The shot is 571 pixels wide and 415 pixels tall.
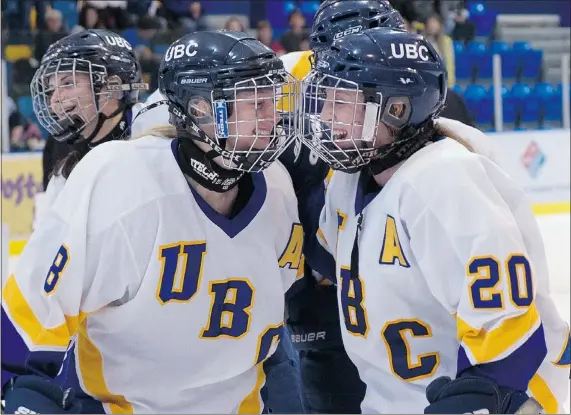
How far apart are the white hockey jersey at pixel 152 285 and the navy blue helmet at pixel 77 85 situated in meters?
0.62

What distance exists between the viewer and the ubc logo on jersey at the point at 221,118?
1.57m

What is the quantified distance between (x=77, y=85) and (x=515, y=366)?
1.33 metres

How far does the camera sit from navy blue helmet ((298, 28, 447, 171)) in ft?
4.99

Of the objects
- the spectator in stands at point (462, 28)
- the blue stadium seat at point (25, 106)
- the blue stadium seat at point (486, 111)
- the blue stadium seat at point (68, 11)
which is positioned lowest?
the blue stadium seat at point (486, 111)

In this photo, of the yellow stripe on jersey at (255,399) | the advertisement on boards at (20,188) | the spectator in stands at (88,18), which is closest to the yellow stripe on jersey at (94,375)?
the yellow stripe on jersey at (255,399)

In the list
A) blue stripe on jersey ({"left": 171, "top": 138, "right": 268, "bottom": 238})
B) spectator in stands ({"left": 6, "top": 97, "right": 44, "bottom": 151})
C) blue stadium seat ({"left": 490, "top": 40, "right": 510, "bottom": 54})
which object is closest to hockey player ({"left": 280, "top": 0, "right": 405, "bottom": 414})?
blue stripe on jersey ({"left": 171, "top": 138, "right": 268, "bottom": 238})

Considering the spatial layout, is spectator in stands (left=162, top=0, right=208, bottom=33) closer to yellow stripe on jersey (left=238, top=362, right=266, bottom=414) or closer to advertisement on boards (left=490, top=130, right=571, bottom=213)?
advertisement on boards (left=490, top=130, right=571, bottom=213)

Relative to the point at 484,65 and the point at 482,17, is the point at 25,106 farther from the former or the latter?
the point at 482,17

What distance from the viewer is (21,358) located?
1444mm

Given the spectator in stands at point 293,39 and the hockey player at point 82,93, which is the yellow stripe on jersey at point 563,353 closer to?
the hockey player at point 82,93

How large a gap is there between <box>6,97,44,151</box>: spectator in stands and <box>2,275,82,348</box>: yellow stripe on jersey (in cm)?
412

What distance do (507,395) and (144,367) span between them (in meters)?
0.65

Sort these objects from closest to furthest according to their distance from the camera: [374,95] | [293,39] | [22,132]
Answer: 1. [374,95]
2. [22,132]
3. [293,39]

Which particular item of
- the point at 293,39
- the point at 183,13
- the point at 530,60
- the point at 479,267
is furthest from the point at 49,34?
the point at 479,267
